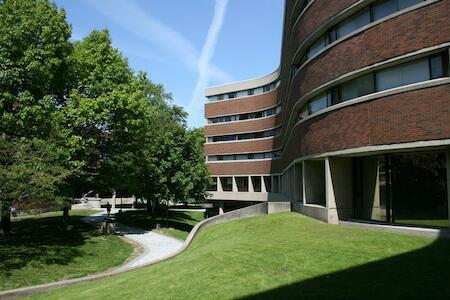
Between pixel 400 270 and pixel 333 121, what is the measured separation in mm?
10479

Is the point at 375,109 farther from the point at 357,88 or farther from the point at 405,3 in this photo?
the point at 405,3

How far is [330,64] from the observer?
20625mm

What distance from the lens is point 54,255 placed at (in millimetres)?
22125

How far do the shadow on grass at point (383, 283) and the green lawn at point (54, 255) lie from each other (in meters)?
11.6

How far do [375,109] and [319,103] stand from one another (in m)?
5.66

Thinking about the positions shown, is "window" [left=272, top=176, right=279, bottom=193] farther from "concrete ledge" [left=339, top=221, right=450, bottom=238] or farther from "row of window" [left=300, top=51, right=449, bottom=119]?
"concrete ledge" [left=339, top=221, right=450, bottom=238]

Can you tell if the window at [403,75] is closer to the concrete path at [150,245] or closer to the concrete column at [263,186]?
the concrete path at [150,245]

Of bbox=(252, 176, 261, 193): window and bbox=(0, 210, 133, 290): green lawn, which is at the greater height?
bbox=(252, 176, 261, 193): window

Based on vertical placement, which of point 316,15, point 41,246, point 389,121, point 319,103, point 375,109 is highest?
point 316,15

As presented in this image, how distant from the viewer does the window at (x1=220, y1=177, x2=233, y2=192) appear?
59.6 meters

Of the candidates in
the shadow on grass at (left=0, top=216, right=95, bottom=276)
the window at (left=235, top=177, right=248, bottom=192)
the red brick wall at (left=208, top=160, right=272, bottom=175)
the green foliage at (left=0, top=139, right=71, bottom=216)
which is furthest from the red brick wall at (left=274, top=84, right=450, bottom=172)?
the window at (left=235, top=177, right=248, bottom=192)

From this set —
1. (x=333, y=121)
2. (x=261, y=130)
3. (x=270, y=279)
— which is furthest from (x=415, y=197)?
(x=261, y=130)

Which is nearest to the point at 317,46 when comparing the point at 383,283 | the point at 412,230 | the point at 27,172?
the point at 412,230

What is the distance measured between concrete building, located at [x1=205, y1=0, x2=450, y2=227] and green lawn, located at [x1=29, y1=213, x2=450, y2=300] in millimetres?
2816
